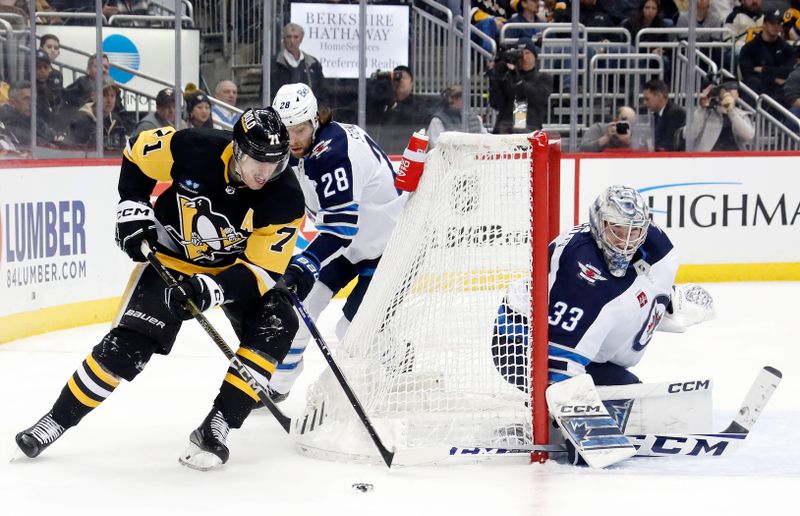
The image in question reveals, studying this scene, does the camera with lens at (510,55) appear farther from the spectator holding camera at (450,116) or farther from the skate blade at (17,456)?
the skate blade at (17,456)

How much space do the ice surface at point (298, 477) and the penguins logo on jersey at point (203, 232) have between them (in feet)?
2.06

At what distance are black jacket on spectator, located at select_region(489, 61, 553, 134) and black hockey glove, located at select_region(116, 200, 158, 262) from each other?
4734 millimetres

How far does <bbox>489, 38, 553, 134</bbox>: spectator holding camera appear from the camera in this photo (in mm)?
8047

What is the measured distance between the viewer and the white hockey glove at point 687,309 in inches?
151

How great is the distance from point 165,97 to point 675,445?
14.5 ft

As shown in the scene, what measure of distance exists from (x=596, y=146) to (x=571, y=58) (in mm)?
608

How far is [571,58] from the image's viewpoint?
8.16 metres

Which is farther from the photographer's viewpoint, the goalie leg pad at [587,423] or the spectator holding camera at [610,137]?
the spectator holding camera at [610,137]

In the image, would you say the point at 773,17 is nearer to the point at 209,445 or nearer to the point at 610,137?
the point at 610,137

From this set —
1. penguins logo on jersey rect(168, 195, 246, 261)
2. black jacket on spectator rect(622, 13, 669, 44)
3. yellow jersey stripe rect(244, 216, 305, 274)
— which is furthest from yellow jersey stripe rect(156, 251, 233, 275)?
black jacket on spectator rect(622, 13, 669, 44)

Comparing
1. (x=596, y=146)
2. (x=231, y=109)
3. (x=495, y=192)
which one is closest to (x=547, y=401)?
(x=495, y=192)

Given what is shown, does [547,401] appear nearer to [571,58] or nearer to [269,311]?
[269,311]

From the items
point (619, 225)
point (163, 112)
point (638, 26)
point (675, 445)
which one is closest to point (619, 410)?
point (675, 445)

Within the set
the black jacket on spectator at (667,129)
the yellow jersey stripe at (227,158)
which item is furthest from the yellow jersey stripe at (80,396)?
the black jacket on spectator at (667,129)
